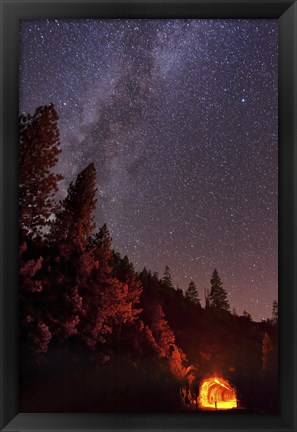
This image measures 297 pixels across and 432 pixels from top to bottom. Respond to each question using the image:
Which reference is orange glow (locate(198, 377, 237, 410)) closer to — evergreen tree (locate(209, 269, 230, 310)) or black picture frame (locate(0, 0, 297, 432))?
black picture frame (locate(0, 0, 297, 432))

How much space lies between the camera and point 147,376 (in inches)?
89.0

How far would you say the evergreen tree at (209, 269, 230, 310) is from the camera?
2.26 metres

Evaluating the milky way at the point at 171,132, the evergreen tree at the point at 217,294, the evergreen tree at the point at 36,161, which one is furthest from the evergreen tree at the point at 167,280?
the evergreen tree at the point at 36,161

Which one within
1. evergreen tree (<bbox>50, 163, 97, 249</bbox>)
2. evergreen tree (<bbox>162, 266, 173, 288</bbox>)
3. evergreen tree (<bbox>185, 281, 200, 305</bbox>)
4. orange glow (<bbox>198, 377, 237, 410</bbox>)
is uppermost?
evergreen tree (<bbox>50, 163, 97, 249</bbox>)

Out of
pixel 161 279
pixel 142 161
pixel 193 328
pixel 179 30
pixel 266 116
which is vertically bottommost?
pixel 193 328

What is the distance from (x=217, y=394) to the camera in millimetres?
2256

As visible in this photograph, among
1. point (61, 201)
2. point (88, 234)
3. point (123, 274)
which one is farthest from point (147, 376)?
point (61, 201)

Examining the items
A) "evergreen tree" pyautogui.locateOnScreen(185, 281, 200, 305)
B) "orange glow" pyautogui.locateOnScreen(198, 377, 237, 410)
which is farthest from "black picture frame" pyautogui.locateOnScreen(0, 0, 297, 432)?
"evergreen tree" pyautogui.locateOnScreen(185, 281, 200, 305)

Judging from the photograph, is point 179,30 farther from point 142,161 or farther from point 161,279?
point 161,279

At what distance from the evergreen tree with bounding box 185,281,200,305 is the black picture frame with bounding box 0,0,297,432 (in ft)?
1.07

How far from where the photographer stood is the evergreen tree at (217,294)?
2.26 meters
